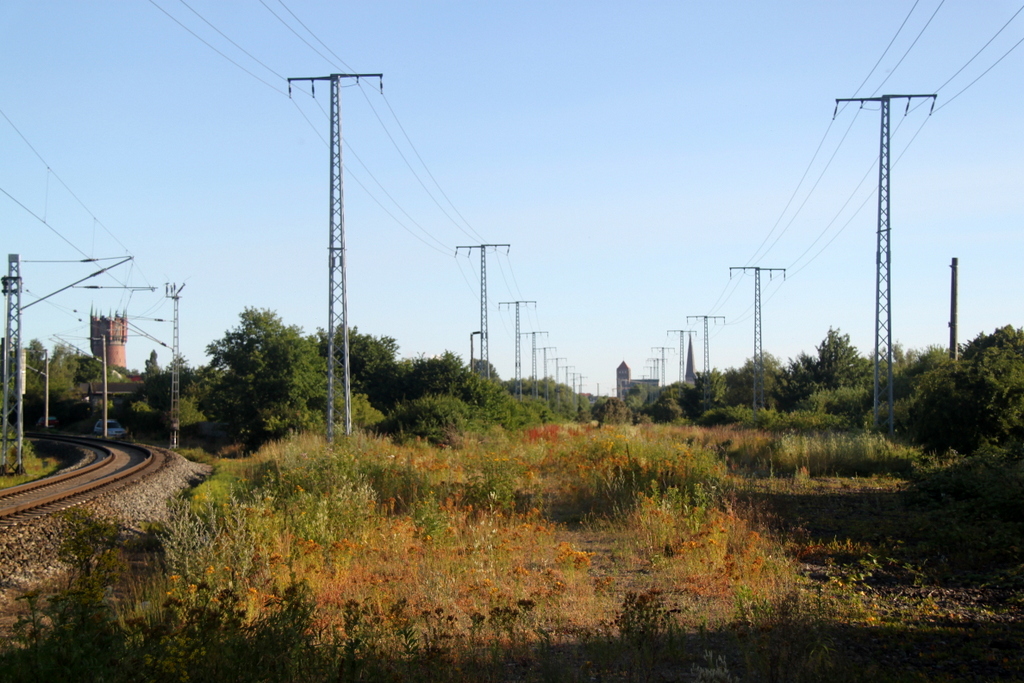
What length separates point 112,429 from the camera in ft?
212

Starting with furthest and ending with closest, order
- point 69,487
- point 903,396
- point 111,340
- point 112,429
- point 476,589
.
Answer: point 111,340 → point 112,429 → point 903,396 → point 69,487 → point 476,589

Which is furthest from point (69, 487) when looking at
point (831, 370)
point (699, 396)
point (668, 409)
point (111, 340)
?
point (111, 340)

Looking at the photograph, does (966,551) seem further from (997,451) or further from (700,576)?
(997,451)

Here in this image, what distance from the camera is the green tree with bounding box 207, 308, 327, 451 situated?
43344 millimetres

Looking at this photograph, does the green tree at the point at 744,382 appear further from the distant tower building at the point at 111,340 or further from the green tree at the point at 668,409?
the distant tower building at the point at 111,340

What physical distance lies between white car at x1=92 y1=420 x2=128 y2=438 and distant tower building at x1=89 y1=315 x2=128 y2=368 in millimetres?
33900

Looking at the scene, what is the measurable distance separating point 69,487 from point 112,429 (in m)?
48.7

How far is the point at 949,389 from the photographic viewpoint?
19297mm

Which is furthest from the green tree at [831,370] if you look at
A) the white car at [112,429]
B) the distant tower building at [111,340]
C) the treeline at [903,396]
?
the distant tower building at [111,340]

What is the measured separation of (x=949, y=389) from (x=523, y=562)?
1516 centimetres

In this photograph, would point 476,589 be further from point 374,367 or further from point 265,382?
point 374,367

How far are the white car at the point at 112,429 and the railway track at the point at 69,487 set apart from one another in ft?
112

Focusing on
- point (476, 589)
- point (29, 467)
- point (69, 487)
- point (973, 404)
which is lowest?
point (29, 467)

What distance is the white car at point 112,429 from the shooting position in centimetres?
6412
